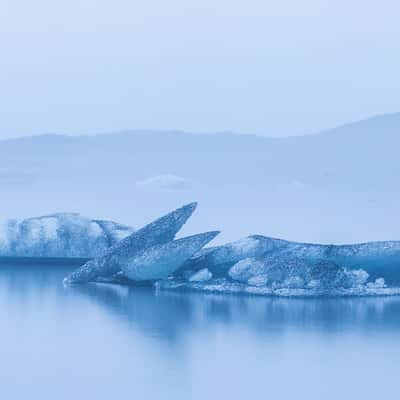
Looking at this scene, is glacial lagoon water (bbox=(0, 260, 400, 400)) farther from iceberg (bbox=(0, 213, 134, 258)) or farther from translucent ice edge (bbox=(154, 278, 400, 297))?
iceberg (bbox=(0, 213, 134, 258))

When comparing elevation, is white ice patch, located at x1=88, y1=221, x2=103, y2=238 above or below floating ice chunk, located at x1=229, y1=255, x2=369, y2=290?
above

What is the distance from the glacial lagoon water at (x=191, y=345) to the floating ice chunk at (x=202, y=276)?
16cm

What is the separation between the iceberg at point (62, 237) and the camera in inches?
264

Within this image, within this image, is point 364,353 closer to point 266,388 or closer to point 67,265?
point 266,388

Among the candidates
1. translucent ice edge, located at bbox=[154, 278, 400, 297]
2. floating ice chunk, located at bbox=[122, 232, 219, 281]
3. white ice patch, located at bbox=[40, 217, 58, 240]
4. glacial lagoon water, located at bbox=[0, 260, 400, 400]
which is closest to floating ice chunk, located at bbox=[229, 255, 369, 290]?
translucent ice edge, located at bbox=[154, 278, 400, 297]

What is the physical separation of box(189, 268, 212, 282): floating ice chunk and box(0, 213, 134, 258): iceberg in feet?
4.71

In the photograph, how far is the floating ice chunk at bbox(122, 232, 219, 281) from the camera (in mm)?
5250

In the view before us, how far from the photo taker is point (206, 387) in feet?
9.80

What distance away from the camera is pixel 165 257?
526 cm

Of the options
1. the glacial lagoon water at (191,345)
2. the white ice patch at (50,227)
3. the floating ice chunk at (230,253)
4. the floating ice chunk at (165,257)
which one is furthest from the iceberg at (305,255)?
the white ice patch at (50,227)

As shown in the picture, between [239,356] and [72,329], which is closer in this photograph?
[239,356]

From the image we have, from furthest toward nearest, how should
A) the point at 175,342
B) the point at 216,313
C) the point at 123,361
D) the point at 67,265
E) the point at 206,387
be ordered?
the point at 67,265
the point at 216,313
the point at 175,342
the point at 123,361
the point at 206,387

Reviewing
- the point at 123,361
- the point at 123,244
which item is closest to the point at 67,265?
the point at 123,244

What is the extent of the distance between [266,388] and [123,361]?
0.59 metres
